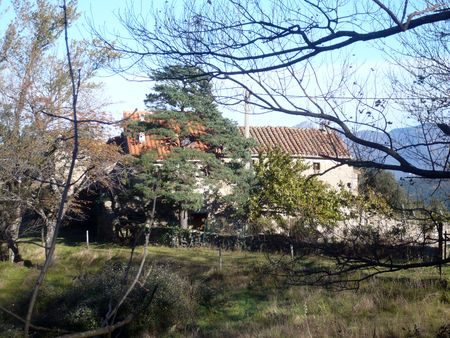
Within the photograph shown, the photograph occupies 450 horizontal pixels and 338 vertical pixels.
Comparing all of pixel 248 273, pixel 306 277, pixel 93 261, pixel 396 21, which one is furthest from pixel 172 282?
pixel 396 21

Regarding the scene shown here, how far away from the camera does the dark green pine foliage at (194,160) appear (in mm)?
26438

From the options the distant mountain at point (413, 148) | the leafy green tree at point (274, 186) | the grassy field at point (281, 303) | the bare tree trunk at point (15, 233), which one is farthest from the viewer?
the leafy green tree at point (274, 186)

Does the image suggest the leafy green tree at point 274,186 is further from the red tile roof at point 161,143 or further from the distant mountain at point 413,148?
the distant mountain at point 413,148

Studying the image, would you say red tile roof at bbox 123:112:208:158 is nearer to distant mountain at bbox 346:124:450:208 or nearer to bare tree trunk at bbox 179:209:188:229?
bare tree trunk at bbox 179:209:188:229

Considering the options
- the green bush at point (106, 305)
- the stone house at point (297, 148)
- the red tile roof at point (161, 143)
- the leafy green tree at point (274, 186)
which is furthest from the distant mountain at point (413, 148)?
the red tile roof at point (161, 143)

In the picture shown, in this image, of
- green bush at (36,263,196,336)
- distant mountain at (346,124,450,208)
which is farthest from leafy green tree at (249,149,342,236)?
distant mountain at (346,124,450,208)

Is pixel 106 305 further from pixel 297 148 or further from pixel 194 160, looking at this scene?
pixel 297 148

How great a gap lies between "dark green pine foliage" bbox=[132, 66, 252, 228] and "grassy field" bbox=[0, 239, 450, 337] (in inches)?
213

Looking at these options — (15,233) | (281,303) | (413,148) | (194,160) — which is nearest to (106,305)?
(281,303)

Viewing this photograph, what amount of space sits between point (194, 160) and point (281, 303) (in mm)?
12853

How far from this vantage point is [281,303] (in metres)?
15.4

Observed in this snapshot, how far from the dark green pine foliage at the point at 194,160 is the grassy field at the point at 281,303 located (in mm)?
5417

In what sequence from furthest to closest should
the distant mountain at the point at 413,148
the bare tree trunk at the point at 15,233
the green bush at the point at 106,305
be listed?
the bare tree trunk at the point at 15,233 < the green bush at the point at 106,305 < the distant mountain at the point at 413,148

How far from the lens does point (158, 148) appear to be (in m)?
27.7
